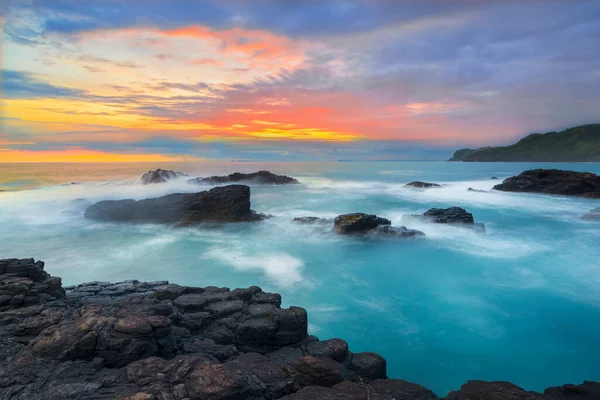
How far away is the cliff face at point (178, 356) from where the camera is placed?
484 cm

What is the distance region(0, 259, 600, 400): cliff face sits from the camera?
4.84m

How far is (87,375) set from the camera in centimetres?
517

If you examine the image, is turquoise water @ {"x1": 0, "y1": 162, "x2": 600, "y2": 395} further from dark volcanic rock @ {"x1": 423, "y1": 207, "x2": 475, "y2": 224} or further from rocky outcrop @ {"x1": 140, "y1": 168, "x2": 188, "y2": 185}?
rocky outcrop @ {"x1": 140, "y1": 168, "x2": 188, "y2": 185}

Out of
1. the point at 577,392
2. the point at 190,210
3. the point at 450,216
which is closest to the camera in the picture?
the point at 577,392

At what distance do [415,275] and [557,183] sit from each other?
1353 inches

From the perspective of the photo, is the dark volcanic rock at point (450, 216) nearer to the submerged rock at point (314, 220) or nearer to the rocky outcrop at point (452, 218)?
the rocky outcrop at point (452, 218)

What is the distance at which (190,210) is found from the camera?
1006 inches

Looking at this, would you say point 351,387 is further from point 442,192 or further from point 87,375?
point 442,192

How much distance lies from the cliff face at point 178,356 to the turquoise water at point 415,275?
329 cm

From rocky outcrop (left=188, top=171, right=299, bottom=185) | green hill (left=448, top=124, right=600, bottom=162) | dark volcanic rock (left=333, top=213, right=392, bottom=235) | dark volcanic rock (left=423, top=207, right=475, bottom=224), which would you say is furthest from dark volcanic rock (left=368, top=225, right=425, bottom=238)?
green hill (left=448, top=124, right=600, bottom=162)

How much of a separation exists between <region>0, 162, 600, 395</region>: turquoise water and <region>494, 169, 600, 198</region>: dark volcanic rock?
9.28 meters

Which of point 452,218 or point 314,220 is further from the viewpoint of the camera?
point 314,220

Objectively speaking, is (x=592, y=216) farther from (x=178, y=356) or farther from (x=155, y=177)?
(x=155, y=177)

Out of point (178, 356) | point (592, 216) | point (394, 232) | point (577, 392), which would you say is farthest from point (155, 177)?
point (577, 392)
